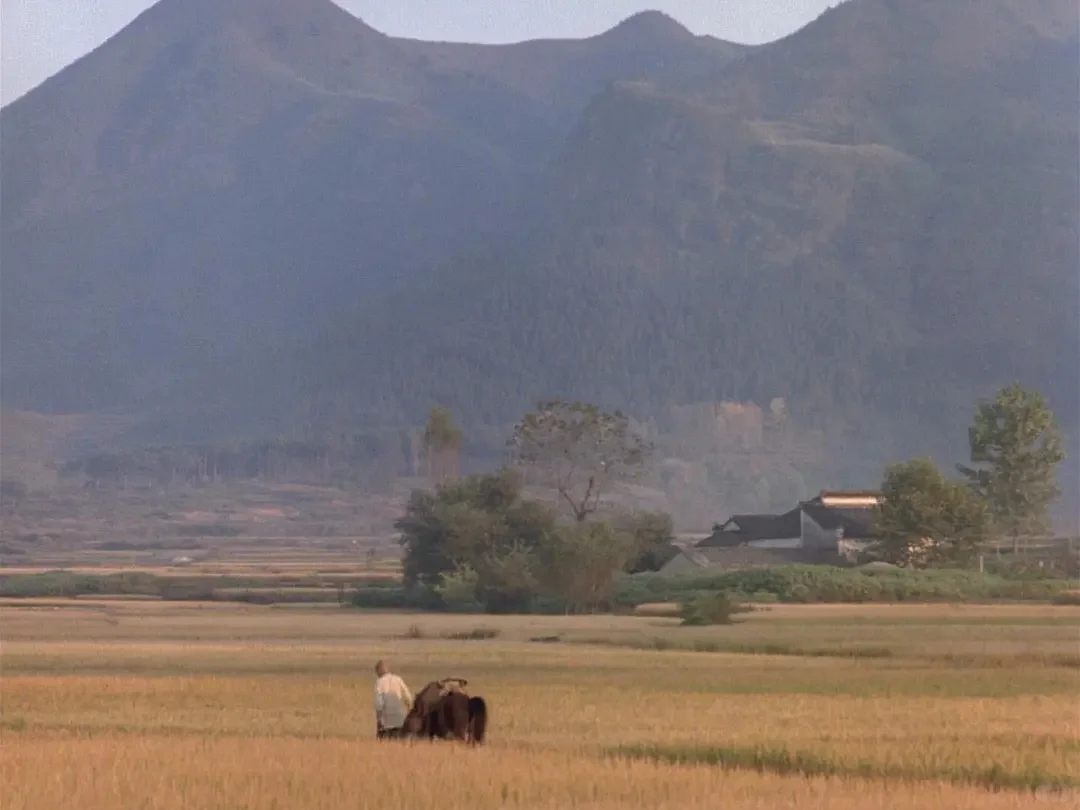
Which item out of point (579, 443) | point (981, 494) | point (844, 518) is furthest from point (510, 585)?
point (579, 443)

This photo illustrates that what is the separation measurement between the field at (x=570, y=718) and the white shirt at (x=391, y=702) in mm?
812

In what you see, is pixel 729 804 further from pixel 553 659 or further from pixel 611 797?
pixel 553 659

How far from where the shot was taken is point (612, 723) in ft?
112

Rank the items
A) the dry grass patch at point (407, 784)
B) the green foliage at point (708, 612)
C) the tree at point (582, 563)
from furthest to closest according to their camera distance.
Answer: the tree at point (582, 563) → the green foliage at point (708, 612) → the dry grass patch at point (407, 784)

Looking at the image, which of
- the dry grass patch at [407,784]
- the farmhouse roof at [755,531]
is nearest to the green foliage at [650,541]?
the farmhouse roof at [755,531]

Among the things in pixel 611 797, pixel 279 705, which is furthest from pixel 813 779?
pixel 279 705

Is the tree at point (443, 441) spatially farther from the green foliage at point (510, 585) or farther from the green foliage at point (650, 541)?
the green foliage at point (510, 585)

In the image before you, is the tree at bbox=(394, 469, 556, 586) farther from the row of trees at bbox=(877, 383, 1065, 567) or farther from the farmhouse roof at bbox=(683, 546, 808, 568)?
the row of trees at bbox=(877, 383, 1065, 567)

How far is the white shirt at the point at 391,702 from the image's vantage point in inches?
1107

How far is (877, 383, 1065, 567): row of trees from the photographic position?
104 metres

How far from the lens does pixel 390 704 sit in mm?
28188

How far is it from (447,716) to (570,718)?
7207mm

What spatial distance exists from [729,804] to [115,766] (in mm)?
7876

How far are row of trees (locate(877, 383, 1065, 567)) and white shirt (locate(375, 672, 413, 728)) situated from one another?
77.8 metres
